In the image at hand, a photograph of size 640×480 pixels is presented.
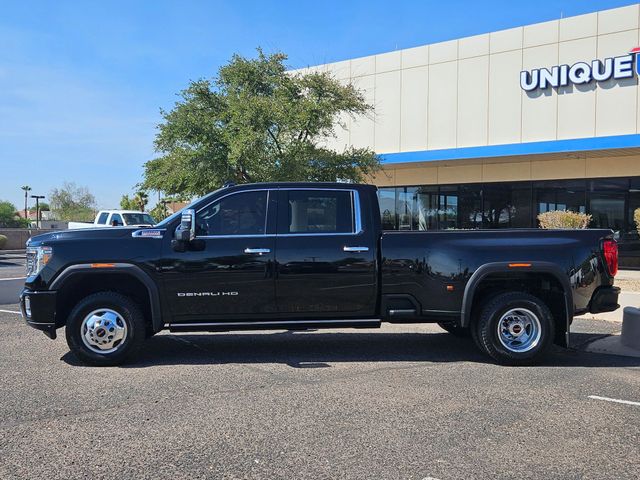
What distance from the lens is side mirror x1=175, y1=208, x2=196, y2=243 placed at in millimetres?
6512

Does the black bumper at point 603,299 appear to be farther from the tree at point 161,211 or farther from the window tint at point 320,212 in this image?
the tree at point 161,211

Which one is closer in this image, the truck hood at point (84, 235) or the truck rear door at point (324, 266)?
the truck hood at point (84, 235)

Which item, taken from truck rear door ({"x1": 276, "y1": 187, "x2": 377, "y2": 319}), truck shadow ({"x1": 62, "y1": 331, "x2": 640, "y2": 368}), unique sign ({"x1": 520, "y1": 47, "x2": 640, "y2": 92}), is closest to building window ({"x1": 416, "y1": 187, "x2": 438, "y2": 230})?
unique sign ({"x1": 520, "y1": 47, "x2": 640, "y2": 92})

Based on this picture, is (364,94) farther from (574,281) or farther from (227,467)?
(227,467)

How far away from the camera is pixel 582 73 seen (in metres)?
19.0

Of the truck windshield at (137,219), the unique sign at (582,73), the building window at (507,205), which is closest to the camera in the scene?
the unique sign at (582,73)

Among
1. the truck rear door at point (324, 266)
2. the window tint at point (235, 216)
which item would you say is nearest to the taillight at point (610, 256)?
the truck rear door at point (324, 266)

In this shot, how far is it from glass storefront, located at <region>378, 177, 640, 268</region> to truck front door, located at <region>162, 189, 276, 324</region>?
43.8ft

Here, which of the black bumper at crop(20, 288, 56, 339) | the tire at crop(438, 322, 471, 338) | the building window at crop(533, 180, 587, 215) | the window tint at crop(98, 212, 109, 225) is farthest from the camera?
the window tint at crop(98, 212, 109, 225)

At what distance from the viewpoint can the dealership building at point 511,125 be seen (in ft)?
61.0

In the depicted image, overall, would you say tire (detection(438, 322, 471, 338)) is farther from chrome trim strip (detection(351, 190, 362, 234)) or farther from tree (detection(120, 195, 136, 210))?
tree (detection(120, 195, 136, 210))

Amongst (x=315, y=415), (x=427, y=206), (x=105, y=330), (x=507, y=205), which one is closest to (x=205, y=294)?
(x=105, y=330)

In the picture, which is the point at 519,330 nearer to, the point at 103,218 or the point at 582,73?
the point at 582,73

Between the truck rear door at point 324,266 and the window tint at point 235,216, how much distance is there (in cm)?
24
